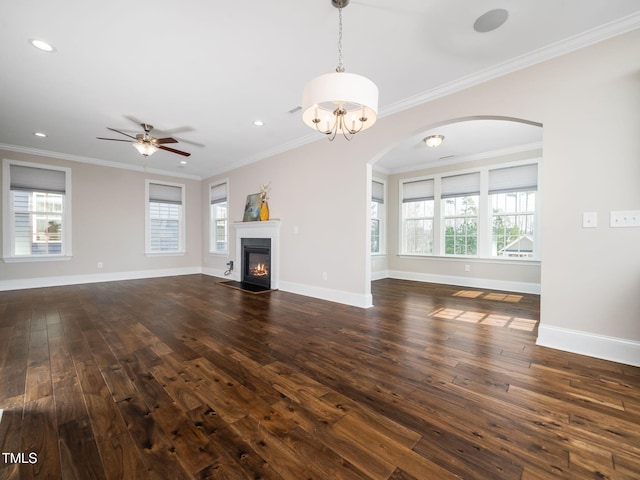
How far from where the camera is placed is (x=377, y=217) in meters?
6.88

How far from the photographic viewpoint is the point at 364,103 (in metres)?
1.77

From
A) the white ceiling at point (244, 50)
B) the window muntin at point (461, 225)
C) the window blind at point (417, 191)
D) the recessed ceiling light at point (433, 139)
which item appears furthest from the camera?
the window blind at point (417, 191)

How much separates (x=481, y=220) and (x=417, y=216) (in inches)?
56.3

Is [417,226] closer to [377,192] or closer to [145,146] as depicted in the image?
[377,192]

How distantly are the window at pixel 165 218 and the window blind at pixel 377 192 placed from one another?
5.23 metres

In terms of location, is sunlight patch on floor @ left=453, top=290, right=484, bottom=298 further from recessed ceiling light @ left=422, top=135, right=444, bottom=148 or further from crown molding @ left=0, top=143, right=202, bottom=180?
crown molding @ left=0, top=143, right=202, bottom=180

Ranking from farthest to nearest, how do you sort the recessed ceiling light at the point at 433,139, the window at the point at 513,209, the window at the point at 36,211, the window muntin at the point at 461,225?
the window muntin at the point at 461,225 < the window at the point at 36,211 < the window at the point at 513,209 < the recessed ceiling light at the point at 433,139

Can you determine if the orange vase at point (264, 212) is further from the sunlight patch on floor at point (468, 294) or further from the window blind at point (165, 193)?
the sunlight patch on floor at point (468, 294)

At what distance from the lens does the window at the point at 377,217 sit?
6.73 meters

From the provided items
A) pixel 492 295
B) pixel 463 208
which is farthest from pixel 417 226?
pixel 492 295

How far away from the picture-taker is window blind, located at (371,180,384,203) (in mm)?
6647

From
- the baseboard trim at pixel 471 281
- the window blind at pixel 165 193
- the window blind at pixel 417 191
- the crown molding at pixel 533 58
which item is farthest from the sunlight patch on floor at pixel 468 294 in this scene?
the window blind at pixel 165 193

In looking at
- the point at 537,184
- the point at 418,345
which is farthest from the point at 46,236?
the point at 537,184

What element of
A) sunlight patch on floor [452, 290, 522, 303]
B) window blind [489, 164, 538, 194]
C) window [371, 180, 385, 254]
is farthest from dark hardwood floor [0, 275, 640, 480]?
window [371, 180, 385, 254]
